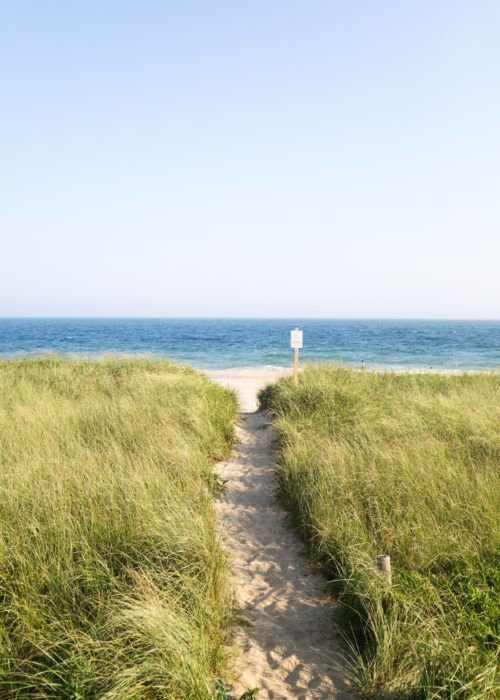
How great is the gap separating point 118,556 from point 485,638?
3.27 meters

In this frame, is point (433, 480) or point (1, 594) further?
point (433, 480)

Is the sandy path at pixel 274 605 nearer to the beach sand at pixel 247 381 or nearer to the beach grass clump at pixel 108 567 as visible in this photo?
the beach grass clump at pixel 108 567

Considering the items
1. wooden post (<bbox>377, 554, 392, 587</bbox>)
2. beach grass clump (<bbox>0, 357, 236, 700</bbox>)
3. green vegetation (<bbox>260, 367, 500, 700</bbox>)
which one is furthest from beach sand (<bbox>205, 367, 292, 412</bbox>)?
wooden post (<bbox>377, 554, 392, 587</bbox>)

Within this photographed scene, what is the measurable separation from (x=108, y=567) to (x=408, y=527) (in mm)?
3206

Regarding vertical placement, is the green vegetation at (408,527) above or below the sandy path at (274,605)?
above

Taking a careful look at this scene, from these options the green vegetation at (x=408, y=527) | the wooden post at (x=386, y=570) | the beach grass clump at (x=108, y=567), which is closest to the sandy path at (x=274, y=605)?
the green vegetation at (x=408, y=527)

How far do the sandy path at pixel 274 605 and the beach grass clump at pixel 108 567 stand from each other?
1.14 feet

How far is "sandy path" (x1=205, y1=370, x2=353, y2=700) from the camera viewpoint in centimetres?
358

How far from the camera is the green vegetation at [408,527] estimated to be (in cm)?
335

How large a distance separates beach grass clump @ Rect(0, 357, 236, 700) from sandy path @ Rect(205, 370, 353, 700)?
0.35 metres

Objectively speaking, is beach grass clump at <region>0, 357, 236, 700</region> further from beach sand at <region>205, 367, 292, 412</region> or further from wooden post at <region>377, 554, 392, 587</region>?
beach sand at <region>205, 367, 292, 412</region>

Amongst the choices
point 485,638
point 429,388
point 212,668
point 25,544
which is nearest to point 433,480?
point 485,638

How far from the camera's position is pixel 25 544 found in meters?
4.31

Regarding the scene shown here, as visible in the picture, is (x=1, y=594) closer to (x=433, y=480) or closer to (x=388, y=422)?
(x=433, y=480)
